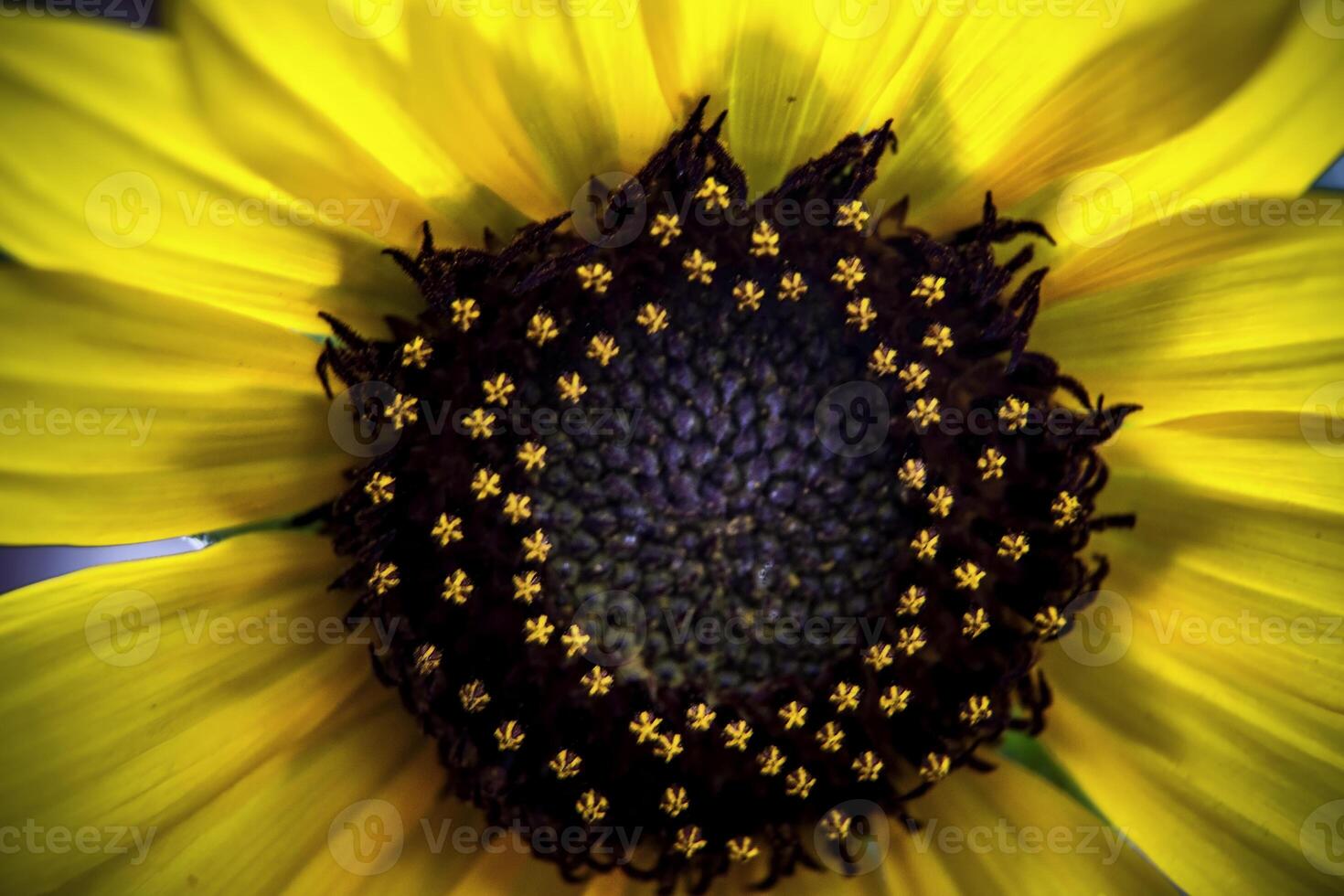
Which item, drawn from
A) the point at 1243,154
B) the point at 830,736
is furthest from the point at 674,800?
the point at 1243,154

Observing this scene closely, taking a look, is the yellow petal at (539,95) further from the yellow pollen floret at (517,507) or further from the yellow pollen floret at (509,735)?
the yellow pollen floret at (509,735)

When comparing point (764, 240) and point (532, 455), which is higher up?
point (764, 240)

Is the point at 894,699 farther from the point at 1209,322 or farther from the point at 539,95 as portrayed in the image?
the point at 539,95

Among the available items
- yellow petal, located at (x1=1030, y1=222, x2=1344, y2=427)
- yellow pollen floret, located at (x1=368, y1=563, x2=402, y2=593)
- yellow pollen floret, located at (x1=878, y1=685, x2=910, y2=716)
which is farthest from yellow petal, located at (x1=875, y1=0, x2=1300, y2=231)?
yellow pollen floret, located at (x1=368, y1=563, x2=402, y2=593)

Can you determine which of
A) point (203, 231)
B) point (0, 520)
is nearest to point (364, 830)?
point (0, 520)

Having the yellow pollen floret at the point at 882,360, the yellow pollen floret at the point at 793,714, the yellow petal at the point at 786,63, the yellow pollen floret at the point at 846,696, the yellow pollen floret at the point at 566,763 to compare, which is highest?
the yellow petal at the point at 786,63

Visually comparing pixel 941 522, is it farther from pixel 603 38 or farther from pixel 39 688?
pixel 39 688

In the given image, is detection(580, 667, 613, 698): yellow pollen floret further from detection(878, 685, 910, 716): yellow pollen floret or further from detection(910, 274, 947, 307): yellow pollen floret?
detection(910, 274, 947, 307): yellow pollen floret

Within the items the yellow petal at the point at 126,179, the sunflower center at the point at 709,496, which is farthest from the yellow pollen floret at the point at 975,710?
the yellow petal at the point at 126,179

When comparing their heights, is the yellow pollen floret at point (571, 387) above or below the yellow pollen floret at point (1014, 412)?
below
